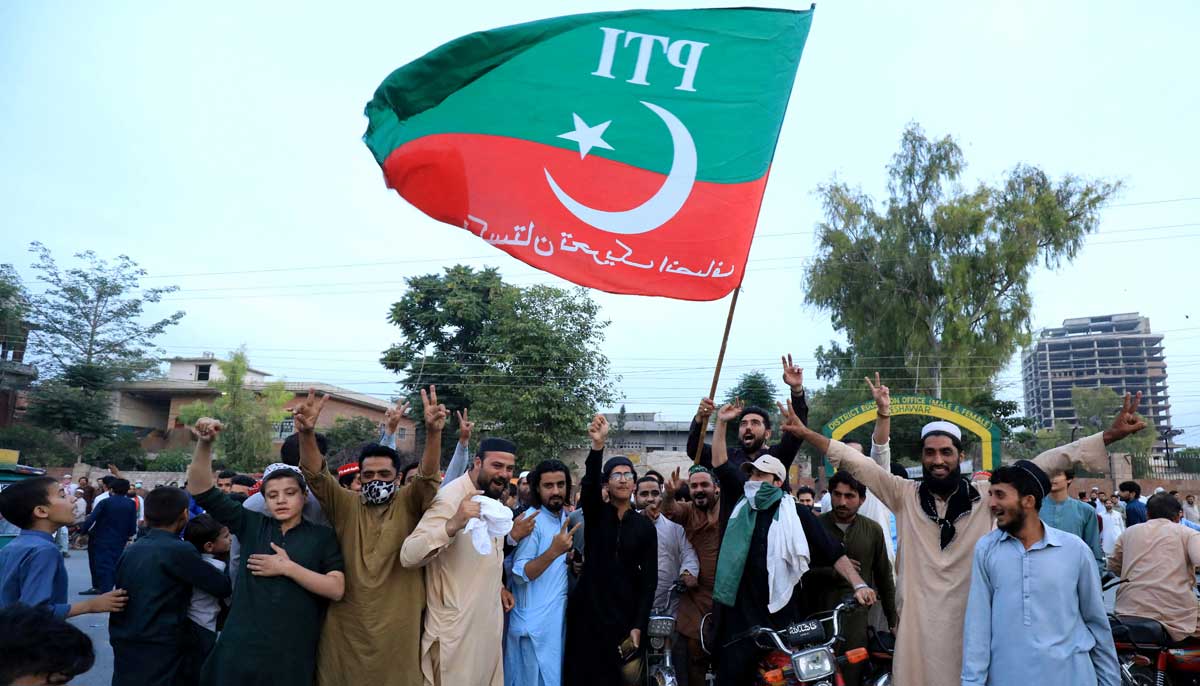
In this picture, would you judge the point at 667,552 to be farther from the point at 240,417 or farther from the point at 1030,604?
the point at 240,417

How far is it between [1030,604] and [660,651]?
255 centimetres

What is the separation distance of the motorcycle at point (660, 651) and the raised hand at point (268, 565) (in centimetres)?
236

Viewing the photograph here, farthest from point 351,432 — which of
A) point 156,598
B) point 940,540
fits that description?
point 940,540

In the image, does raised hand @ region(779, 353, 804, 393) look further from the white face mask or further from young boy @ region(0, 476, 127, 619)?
young boy @ region(0, 476, 127, 619)

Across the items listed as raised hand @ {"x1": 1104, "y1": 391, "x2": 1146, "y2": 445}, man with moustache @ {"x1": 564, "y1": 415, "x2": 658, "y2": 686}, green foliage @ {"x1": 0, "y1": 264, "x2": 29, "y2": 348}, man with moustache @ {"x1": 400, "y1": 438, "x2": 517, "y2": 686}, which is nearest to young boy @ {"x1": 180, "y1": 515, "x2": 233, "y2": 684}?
man with moustache @ {"x1": 400, "y1": 438, "x2": 517, "y2": 686}

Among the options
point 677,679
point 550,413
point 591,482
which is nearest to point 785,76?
point 591,482

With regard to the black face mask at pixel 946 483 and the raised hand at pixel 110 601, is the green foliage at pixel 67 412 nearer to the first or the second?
the raised hand at pixel 110 601

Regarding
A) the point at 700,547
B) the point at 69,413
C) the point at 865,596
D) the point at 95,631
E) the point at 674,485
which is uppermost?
the point at 69,413

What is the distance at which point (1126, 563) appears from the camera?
6.27 m

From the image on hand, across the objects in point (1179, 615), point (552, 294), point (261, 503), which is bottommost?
point (1179, 615)

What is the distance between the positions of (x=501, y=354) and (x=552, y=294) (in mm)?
3459

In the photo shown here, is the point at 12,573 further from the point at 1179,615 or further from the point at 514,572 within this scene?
the point at 1179,615

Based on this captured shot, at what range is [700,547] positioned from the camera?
5953 millimetres

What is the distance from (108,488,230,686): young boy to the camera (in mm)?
4176
